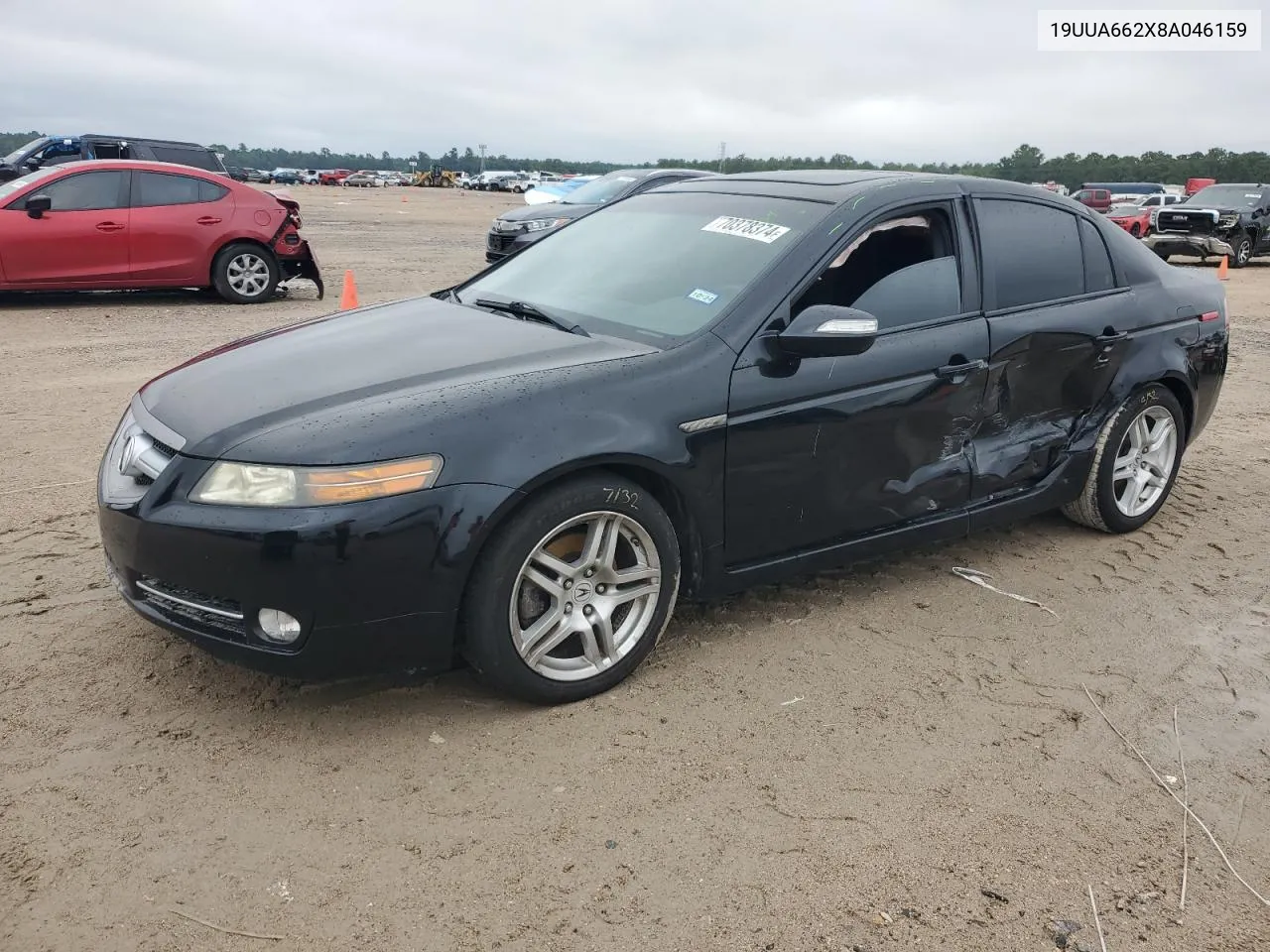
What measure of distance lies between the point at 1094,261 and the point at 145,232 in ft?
30.4

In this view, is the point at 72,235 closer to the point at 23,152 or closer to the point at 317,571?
→ the point at 317,571

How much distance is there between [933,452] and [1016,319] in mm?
689

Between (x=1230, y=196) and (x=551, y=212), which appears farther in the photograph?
(x=1230, y=196)

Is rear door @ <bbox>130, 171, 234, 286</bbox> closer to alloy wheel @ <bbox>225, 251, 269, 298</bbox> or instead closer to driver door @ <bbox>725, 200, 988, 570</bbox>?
alloy wheel @ <bbox>225, 251, 269, 298</bbox>

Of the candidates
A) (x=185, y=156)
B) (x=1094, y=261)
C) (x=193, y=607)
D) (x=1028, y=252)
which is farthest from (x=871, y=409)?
(x=185, y=156)

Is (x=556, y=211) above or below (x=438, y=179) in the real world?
below

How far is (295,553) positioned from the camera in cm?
278

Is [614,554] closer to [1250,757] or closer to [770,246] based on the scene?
[770,246]

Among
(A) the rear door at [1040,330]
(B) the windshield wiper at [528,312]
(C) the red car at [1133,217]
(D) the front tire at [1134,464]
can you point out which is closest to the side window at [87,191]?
(B) the windshield wiper at [528,312]

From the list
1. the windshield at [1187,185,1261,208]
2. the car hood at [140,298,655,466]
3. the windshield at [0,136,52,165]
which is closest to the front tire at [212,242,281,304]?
the car hood at [140,298,655,466]

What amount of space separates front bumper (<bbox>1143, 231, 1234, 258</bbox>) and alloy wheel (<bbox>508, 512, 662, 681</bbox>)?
67.0 ft

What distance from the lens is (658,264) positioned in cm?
396

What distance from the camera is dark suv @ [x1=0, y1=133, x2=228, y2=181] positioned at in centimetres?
1689

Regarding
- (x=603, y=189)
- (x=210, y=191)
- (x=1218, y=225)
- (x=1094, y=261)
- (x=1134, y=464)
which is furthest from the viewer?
(x=1218, y=225)
